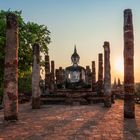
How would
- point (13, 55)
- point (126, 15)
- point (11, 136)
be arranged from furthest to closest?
point (126, 15) < point (13, 55) < point (11, 136)

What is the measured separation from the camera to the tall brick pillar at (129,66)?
14961 mm

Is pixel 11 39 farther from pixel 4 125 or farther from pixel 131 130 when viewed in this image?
pixel 131 130

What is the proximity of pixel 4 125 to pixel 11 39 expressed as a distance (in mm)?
3619

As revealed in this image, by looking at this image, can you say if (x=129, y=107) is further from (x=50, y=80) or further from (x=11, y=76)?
(x=50, y=80)

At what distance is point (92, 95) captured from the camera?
28.8m

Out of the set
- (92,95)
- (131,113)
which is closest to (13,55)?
(131,113)

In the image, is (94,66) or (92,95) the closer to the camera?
(92,95)

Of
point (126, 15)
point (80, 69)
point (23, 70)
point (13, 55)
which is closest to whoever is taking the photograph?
point (13, 55)

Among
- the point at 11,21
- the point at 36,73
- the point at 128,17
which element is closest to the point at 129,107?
the point at 128,17

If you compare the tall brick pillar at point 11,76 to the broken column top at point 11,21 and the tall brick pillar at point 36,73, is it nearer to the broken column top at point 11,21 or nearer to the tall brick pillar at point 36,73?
the broken column top at point 11,21

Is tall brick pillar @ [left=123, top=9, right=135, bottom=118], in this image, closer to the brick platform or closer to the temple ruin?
the temple ruin

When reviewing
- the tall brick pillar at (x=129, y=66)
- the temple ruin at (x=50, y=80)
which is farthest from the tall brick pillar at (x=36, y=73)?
the tall brick pillar at (x=129, y=66)

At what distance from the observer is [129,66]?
1495cm

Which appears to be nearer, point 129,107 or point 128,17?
point 129,107
